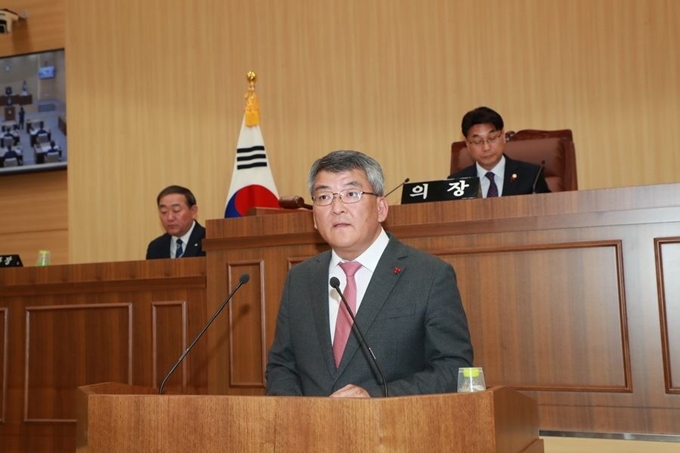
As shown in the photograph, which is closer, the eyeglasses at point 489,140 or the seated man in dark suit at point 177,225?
the eyeglasses at point 489,140

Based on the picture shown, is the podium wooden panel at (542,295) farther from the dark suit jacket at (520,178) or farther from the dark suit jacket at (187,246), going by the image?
the dark suit jacket at (187,246)

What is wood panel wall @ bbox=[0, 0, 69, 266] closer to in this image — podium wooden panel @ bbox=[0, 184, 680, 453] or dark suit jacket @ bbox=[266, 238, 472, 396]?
podium wooden panel @ bbox=[0, 184, 680, 453]

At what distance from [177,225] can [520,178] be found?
7.80 feet

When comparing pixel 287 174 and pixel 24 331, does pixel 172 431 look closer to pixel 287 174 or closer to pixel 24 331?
pixel 24 331

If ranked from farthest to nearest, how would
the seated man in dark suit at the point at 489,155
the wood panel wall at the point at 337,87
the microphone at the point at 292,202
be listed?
the wood panel wall at the point at 337,87, the seated man in dark suit at the point at 489,155, the microphone at the point at 292,202

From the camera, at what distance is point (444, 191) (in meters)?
3.73

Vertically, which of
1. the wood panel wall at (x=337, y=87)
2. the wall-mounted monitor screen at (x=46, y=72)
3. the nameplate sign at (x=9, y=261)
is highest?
the wall-mounted monitor screen at (x=46, y=72)

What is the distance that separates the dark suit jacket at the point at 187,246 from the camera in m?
5.64

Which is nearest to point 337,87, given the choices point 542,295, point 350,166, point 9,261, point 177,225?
point 177,225

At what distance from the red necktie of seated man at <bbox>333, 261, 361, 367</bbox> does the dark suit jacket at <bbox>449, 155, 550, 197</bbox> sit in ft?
6.71

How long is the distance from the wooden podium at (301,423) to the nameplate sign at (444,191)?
187 centimetres

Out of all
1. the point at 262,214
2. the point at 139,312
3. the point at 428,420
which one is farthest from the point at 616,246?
the point at 139,312

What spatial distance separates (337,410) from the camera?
5.34 feet

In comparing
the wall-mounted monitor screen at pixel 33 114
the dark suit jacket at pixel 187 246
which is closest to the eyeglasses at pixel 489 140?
the dark suit jacket at pixel 187 246
